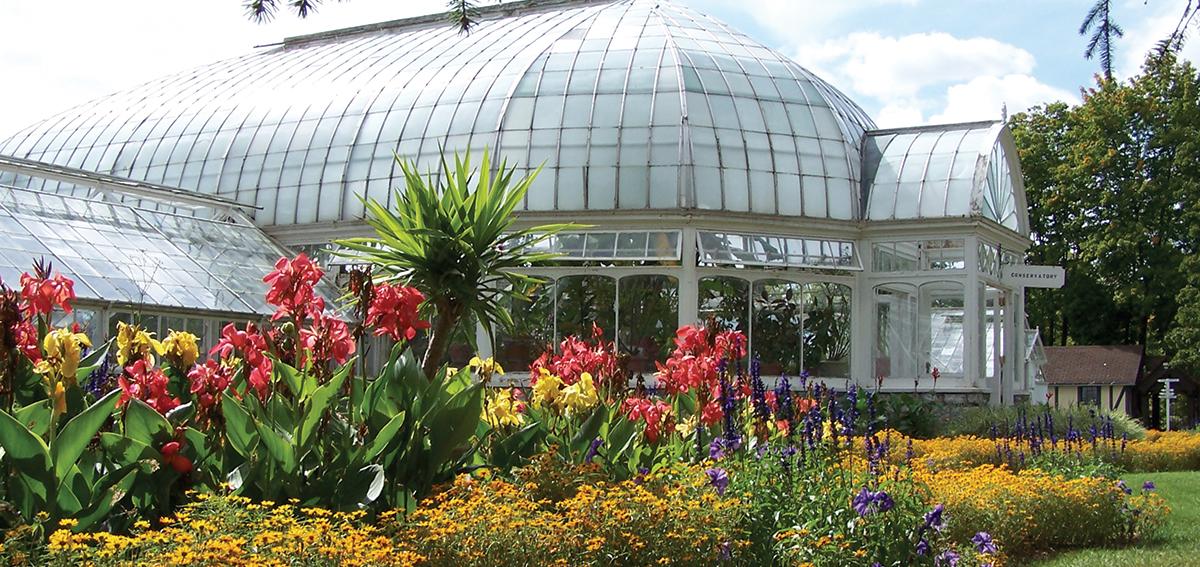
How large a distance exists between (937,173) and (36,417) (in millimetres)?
17066

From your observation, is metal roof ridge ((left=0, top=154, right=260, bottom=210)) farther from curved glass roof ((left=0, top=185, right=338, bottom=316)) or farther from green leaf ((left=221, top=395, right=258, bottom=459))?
green leaf ((left=221, top=395, right=258, bottom=459))

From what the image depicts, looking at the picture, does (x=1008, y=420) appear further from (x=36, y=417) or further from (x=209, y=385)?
(x=36, y=417)

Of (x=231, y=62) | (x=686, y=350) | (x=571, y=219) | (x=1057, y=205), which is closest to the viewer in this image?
(x=686, y=350)

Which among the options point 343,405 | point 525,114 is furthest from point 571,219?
point 343,405

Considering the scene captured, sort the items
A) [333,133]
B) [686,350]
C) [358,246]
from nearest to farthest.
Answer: [358,246], [686,350], [333,133]

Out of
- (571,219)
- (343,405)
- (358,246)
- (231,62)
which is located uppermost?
(231,62)

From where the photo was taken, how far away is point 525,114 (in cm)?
2078

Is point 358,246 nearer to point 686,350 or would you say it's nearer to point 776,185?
point 686,350

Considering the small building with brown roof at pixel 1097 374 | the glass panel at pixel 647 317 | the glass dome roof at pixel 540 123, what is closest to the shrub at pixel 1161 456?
the glass dome roof at pixel 540 123

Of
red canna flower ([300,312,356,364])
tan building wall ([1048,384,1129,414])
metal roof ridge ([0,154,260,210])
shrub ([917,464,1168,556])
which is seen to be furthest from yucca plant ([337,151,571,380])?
tan building wall ([1048,384,1129,414])

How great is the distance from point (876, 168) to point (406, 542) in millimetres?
16941

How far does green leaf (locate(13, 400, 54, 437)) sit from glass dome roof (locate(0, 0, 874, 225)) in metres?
14.3

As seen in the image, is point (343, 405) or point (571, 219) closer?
point (343, 405)

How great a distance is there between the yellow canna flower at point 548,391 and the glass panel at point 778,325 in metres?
12.3
